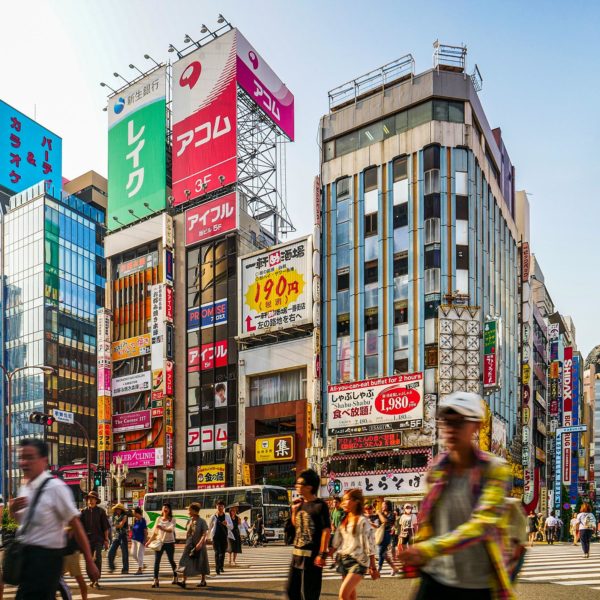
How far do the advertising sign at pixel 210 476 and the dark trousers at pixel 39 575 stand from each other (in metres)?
48.9

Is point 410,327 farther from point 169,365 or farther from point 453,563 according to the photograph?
point 453,563

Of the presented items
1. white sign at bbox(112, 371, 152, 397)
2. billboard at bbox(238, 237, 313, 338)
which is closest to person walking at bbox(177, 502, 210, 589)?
billboard at bbox(238, 237, 313, 338)

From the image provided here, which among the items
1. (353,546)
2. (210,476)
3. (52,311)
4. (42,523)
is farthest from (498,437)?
(52,311)

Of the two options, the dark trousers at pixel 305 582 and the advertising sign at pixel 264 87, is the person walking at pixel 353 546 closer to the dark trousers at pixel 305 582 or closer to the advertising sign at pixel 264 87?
the dark trousers at pixel 305 582

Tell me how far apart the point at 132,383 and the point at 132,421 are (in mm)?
2871

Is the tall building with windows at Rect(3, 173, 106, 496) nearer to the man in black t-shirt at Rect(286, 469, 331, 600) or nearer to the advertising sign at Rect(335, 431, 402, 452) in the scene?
the advertising sign at Rect(335, 431, 402, 452)

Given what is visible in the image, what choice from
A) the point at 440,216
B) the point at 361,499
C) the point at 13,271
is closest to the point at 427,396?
the point at 440,216

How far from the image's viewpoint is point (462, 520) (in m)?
3.54

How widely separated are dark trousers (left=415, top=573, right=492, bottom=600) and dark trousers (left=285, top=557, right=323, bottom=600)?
3889 millimetres

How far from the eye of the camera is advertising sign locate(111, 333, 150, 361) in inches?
2350

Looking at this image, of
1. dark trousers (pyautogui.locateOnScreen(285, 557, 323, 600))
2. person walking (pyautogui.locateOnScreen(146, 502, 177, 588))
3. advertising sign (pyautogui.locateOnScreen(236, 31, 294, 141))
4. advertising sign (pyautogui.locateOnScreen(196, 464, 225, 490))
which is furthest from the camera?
advertising sign (pyautogui.locateOnScreen(236, 31, 294, 141))

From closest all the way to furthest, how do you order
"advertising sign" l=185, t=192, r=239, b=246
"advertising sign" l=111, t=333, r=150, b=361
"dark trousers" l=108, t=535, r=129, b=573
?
"dark trousers" l=108, t=535, r=129, b=573, "advertising sign" l=185, t=192, r=239, b=246, "advertising sign" l=111, t=333, r=150, b=361

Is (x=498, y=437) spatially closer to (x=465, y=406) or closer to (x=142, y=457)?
(x=142, y=457)

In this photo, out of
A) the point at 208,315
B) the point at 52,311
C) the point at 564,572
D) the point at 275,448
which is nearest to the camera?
the point at 564,572
